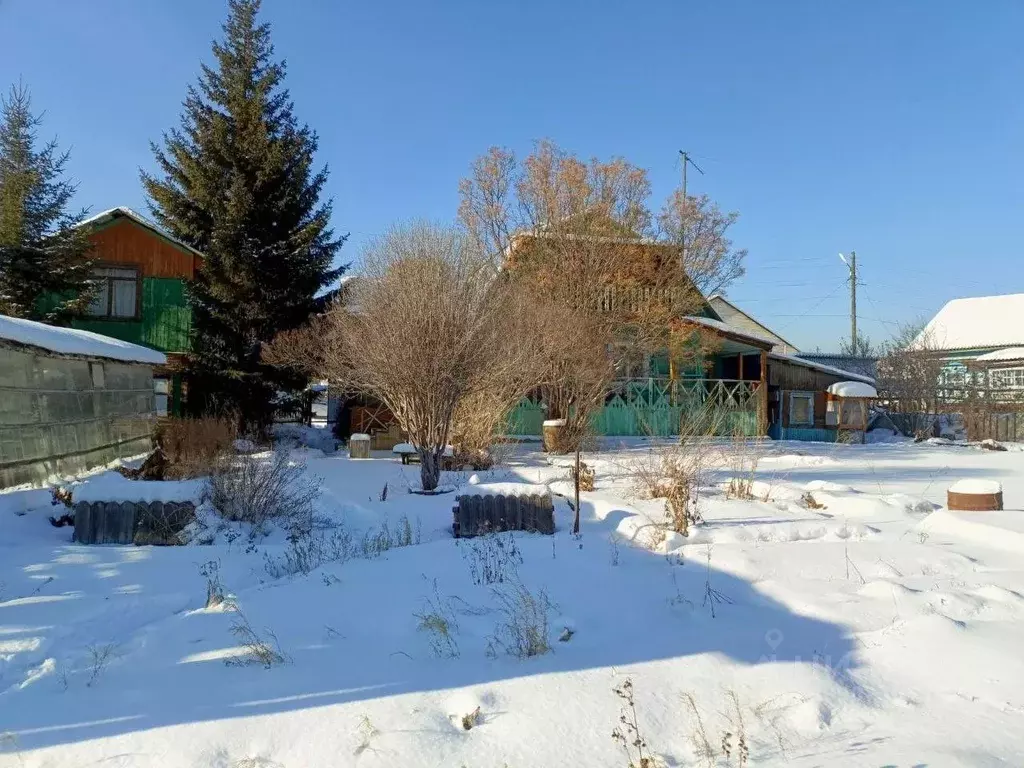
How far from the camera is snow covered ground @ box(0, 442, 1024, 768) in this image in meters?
3.67

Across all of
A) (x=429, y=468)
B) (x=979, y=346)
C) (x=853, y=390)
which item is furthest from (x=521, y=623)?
(x=979, y=346)

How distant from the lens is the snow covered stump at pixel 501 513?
841cm

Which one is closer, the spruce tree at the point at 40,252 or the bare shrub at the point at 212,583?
the bare shrub at the point at 212,583

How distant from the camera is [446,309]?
456 inches

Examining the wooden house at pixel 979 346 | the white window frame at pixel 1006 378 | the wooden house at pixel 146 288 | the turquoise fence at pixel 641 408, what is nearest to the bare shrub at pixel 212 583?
the turquoise fence at pixel 641 408

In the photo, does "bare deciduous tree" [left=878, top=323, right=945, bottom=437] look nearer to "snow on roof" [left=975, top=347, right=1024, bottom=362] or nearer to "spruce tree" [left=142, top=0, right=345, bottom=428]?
"snow on roof" [left=975, top=347, right=1024, bottom=362]

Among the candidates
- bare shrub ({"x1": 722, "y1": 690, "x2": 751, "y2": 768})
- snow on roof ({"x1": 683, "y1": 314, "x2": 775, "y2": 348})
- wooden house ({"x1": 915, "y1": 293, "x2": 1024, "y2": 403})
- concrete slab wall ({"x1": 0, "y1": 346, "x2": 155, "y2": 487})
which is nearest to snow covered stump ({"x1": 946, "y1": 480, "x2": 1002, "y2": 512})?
bare shrub ({"x1": 722, "y1": 690, "x2": 751, "y2": 768})

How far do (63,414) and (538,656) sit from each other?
10693 millimetres

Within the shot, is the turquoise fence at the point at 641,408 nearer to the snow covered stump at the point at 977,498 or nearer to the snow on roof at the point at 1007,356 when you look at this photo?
the snow covered stump at the point at 977,498

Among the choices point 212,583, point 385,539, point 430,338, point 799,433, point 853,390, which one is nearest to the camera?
point 212,583

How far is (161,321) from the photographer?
21.0m

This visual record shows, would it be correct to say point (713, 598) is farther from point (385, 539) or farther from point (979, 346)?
point (979, 346)

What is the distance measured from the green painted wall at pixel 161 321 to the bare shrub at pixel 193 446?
19.7ft

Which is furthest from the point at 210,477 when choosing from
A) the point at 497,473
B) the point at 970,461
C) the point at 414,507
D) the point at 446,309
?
the point at 970,461
